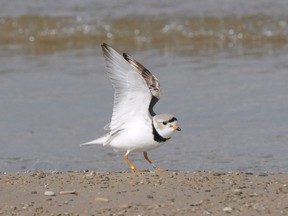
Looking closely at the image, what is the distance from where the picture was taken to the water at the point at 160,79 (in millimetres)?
8047

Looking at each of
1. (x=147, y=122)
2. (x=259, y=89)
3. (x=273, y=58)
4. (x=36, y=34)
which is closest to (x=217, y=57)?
(x=273, y=58)

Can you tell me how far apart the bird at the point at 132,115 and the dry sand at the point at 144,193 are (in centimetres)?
35

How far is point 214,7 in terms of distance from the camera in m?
15.2

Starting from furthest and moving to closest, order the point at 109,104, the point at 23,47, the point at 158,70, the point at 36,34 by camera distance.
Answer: the point at 36,34, the point at 23,47, the point at 158,70, the point at 109,104

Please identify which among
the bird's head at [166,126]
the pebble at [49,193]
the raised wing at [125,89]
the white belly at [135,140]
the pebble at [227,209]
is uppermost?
the raised wing at [125,89]

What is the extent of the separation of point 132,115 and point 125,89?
27cm

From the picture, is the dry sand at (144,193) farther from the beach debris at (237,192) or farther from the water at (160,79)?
the water at (160,79)

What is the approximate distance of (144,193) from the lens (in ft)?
19.7

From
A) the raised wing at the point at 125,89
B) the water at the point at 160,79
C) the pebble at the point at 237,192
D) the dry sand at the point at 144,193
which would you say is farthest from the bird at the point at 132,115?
the pebble at the point at 237,192

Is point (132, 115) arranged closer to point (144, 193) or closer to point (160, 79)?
point (144, 193)

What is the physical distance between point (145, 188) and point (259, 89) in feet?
13.8

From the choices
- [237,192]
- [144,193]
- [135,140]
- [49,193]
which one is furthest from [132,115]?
[237,192]

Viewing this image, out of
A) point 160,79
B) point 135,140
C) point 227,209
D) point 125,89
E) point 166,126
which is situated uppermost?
point 125,89

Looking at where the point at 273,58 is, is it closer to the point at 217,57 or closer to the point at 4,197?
the point at 217,57
